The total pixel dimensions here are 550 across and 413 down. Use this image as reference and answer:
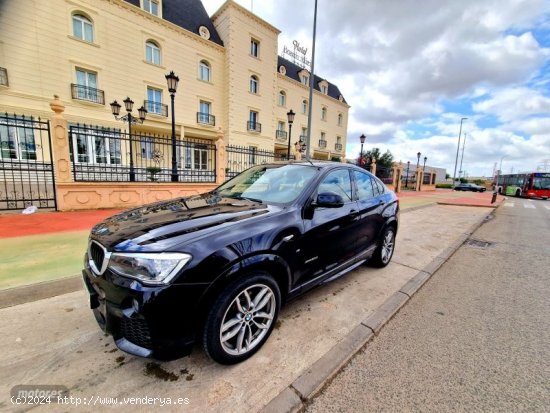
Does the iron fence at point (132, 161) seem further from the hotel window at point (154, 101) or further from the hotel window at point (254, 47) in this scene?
the hotel window at point (254, 47)

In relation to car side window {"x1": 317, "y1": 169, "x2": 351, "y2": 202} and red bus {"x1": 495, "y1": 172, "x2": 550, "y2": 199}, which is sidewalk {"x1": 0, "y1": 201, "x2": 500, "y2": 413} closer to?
car side window {"x1": 317, "y1": 169, "x2": 351, "y2": 202}

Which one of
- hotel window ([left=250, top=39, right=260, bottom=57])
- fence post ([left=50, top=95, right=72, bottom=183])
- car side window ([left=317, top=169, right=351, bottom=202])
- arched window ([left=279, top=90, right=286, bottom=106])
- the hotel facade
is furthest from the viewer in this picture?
arched window ([left=279, top=90, right=286, bottom=106])

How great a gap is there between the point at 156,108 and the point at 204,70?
5.54m

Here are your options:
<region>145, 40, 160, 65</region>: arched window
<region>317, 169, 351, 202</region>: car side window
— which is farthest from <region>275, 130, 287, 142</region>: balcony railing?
<region>317, 169, 351, 202</region>: car side window

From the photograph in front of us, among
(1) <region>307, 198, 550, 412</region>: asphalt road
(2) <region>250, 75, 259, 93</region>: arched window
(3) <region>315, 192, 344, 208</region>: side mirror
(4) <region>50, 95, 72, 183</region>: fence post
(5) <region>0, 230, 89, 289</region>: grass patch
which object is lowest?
(1) <region>307, 198, 550, 412</region>: asphalt road

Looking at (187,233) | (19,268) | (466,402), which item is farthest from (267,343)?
(19,268)

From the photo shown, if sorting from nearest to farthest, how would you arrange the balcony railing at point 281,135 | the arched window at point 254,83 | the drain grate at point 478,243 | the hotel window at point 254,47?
the drain grate at point 478,243
the hotel window at point 254,47
the arched window at point 254,83
the balcony railing at point 281,135

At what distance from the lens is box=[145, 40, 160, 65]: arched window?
18.1m

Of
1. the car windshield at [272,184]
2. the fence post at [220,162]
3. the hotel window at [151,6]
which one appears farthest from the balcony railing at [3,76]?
the car windshield at [272,184]

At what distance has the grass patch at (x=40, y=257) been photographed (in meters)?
3.22

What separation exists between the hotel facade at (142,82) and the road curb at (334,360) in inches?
306

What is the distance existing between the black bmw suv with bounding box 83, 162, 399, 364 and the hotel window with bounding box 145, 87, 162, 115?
19063 mm

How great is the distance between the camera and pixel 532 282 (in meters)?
3.94

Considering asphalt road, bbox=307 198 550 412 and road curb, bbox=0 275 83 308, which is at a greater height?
road curb, bbox=0 275 83 308
